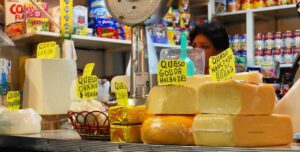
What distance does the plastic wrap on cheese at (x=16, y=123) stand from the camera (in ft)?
5.07

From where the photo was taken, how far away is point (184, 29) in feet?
11.8

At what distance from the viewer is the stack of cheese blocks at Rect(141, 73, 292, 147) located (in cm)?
93

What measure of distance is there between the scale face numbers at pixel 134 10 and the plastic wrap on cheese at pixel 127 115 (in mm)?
338

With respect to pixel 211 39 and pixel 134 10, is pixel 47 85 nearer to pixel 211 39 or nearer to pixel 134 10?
pixel 134 10

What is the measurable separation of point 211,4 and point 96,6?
1.41 m

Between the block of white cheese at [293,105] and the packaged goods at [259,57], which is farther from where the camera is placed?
the packaged goods at [259,57]

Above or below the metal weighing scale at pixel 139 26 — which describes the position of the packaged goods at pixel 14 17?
above

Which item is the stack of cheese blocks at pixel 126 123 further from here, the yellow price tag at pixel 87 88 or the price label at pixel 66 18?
the price label at pixel 66 18

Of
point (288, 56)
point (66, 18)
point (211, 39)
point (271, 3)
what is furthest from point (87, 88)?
point (271, 3)

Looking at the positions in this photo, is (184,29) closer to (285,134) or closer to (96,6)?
(96,6)

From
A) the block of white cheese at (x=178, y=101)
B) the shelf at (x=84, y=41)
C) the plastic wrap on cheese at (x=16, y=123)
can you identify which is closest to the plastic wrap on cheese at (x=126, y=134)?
the block of white cheese at (x=178, y=101)

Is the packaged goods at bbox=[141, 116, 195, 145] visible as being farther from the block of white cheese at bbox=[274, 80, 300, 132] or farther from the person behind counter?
the person behind counter

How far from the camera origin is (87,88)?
1.45 m

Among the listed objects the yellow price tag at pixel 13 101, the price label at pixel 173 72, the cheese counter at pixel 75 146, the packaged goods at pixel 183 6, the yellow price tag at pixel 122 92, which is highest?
the packaged goods at pixel 183 6
